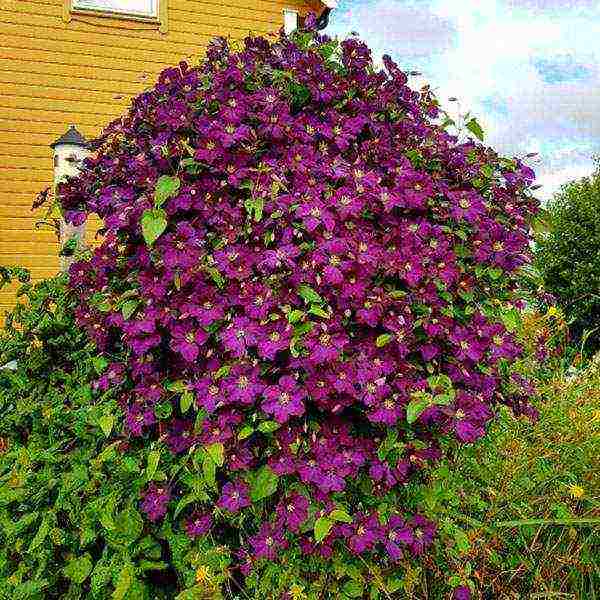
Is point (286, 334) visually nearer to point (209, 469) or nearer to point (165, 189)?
point (209, 469)

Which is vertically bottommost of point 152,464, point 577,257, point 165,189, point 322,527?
point 322,527

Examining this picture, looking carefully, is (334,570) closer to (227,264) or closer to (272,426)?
(272,426)

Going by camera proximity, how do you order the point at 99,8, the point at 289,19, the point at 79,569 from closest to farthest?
the point at 79,569, the point at 99,8, the point at 289,19

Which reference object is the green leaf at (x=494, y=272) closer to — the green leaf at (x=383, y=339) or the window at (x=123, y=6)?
the green leaf at (x=383, y=339)

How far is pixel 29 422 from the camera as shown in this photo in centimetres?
323

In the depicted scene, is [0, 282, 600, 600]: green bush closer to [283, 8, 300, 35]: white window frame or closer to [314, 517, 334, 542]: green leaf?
[314, 517, 334, 542]: green leaf

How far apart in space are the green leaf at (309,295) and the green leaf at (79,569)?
1.00m

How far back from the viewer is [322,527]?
7.19ft

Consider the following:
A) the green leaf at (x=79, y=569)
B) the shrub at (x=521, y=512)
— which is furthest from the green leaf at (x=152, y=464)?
the shrub at (x=521, y=512)

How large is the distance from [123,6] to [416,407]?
26.1ft

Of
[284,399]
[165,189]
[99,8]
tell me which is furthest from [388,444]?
[99,8]

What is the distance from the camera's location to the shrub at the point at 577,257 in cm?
911

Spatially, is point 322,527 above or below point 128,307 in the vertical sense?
below

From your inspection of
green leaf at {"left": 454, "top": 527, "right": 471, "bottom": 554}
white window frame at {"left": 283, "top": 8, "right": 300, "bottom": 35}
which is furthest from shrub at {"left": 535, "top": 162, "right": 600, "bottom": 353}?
green leaf at {"left": 454, "top": 527, "right": 471, "bottom": 554}
